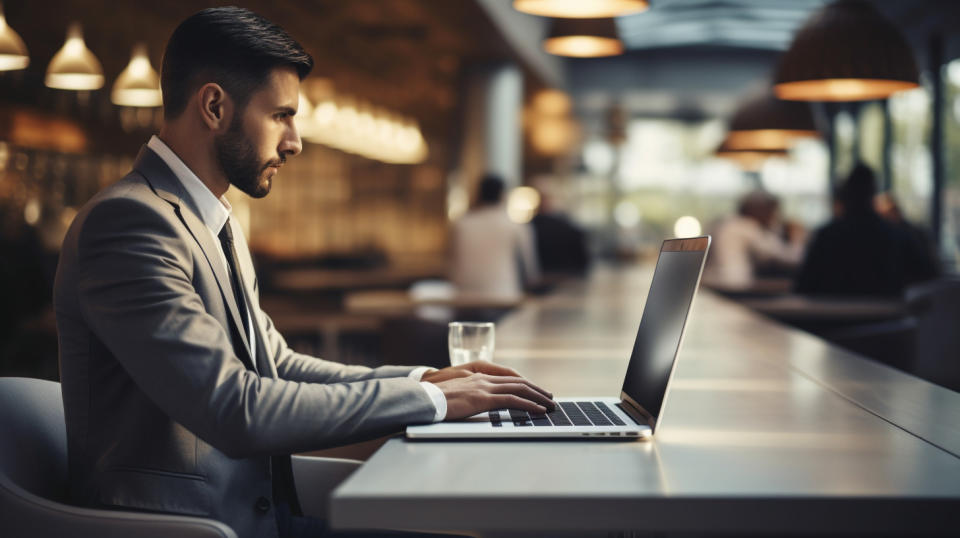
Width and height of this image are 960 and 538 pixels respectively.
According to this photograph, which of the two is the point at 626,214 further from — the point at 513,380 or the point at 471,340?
the point at 513,380

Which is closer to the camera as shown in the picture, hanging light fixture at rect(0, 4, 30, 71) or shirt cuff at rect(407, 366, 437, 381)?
shirt cuff at rect(407, 366, 437, 381)

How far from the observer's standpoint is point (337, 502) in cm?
98

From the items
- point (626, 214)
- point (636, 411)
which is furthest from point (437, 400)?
point (626, 214)

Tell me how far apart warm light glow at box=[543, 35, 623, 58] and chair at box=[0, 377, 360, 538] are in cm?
323

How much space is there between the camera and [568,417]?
1.46 meters

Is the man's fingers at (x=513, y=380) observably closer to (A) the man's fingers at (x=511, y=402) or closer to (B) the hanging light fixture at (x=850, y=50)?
(A) the man's fingers at (x=511, y=402)

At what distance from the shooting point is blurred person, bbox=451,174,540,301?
597 cm

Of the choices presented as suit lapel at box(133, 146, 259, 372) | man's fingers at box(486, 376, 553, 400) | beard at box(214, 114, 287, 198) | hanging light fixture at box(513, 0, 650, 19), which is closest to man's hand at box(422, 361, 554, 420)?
man's fingers at box(486, 376, 553, 400)

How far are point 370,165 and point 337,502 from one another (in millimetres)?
15167

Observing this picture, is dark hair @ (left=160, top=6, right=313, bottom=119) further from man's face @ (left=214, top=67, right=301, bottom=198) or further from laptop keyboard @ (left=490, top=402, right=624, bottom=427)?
laptop keyboard @ (left=490, top=402, right=624, bottom=427)

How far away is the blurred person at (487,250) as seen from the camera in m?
5.97

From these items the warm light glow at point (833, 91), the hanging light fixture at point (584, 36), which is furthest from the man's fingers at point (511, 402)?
the hanging light fixture at point (584, 36)

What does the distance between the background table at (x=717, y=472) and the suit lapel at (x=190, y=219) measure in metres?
0.34

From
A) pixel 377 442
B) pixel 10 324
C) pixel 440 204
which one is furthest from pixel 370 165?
pixel 377 442
